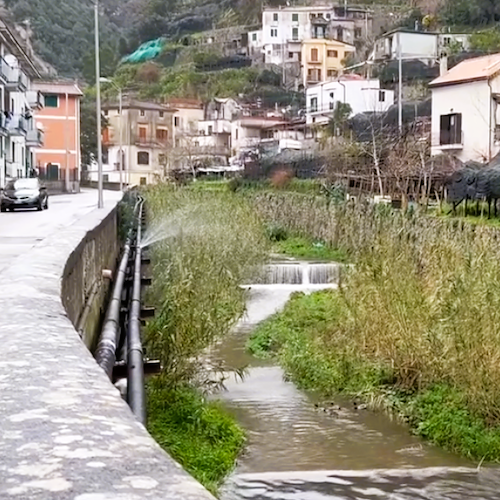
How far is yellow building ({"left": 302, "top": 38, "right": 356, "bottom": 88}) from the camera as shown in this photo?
87.2 meters

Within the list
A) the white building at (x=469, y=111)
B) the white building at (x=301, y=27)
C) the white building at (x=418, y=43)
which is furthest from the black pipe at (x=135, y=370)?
the white building at (x=301, y=27)

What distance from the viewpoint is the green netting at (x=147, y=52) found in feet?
309

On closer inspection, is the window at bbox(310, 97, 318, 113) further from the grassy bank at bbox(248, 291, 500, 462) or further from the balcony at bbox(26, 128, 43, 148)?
the grassy bank at bbox(248, 291, 500, 462)

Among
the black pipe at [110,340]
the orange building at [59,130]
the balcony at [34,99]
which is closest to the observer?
the black pipe at [110,340]

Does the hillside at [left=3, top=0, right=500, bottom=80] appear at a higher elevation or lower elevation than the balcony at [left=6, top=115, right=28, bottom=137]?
higher

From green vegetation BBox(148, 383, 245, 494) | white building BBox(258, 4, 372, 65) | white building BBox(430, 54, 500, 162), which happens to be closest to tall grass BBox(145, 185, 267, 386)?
green vegetation BBox(148, 383, 245, 494)

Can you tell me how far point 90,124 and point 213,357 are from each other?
5903 cm

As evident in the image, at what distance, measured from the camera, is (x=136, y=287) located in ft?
Answer: 30.7

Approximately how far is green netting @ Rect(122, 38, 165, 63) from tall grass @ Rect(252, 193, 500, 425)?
8263 cm

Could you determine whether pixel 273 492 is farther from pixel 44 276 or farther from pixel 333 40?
pixel 333 40

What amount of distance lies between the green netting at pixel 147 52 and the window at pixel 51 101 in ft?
98.3

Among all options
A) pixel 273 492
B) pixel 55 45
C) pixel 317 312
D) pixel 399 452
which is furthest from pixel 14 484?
pixel 55 45

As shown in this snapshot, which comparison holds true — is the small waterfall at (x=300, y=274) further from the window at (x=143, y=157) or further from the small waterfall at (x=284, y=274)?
the window at (x=143, y=157)

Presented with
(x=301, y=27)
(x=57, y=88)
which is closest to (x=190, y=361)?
(x=57, y=88)
